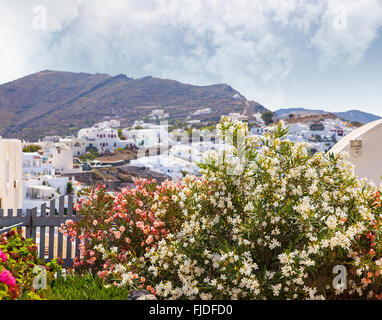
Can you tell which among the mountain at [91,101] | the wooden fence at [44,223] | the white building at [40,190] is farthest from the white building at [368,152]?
the mountain at [91,101]

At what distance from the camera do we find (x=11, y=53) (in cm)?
652

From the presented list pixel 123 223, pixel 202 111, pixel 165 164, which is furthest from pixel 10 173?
pixel 202 111

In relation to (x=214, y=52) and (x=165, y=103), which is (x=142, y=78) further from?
(x=214, y=52)

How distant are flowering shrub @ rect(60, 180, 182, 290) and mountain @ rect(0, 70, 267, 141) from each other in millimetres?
58328

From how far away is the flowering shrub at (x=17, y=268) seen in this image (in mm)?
1874

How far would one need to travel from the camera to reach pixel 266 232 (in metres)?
2.29

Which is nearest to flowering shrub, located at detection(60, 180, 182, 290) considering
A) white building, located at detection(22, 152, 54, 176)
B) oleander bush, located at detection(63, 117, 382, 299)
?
oleander bush, located at detection(63, 117, 382, 299)

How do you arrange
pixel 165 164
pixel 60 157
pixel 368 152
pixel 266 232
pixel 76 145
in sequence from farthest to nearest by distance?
pixel 76 145, pixel 60 157, pixel 165 164, pixel 368 152, pixel 266 232

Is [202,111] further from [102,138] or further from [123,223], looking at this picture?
[123,223]

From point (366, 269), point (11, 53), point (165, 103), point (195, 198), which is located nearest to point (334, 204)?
point (366, 269)

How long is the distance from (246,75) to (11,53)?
9403 cm

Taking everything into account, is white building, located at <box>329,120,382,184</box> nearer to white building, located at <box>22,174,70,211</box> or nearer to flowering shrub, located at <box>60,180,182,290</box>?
flowering shrub, located at <box>60,180,182,290</box>

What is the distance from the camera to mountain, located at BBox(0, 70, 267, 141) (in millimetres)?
66750

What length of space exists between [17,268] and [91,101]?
83.9 metres
